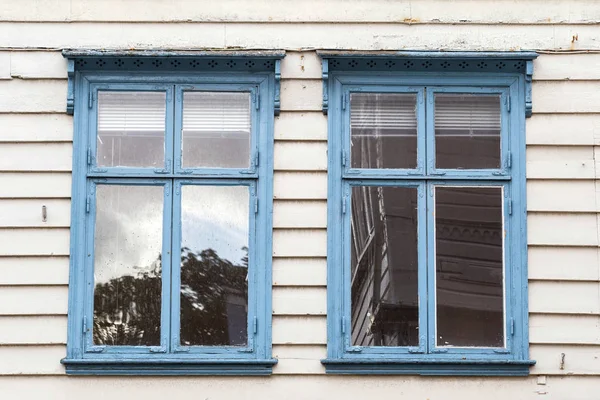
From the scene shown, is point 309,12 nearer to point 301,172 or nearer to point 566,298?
point 301,172

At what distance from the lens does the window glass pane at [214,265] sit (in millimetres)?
7551

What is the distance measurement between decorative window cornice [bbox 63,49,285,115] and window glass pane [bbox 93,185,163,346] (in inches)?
31.1

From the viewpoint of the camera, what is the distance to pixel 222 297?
7.60 meters

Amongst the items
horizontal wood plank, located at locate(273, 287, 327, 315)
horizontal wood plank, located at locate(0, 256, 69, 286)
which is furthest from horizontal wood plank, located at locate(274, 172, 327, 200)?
horizontal wood plank, located at locate(0, 256, 69, 286)

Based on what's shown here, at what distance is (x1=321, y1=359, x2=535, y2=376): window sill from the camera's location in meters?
7.41

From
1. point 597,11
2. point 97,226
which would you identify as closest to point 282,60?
point 97,226

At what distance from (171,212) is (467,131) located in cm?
225

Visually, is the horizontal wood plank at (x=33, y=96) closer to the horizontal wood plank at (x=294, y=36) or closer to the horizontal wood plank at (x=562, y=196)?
the horizontal wood plank at (x=294, y=36)

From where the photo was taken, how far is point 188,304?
7.58 metres

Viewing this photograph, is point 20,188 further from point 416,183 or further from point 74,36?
point 416,183

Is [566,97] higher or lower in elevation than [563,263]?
higher

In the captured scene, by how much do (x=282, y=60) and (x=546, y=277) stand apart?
97.1 inches

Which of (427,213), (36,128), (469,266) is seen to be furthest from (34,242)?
(469,266)

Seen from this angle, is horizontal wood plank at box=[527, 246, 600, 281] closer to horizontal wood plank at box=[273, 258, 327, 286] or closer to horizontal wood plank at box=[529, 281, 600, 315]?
horizontal wood plank at box=[529, 281, 600, 315]
